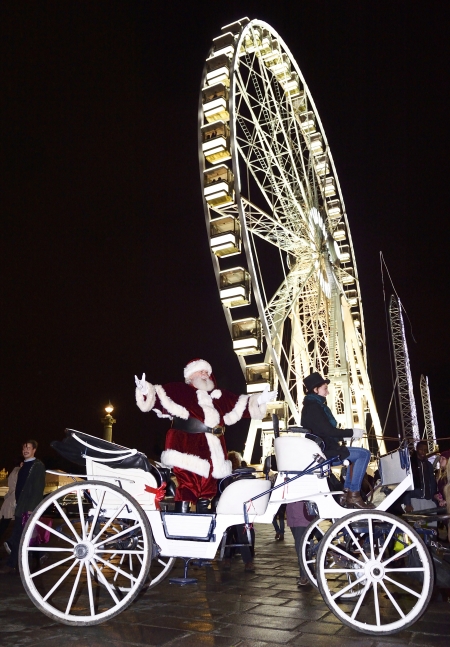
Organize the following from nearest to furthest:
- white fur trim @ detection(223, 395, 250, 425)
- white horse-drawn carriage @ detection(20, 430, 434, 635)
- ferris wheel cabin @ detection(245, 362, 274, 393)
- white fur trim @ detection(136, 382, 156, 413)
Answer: white horse-drawn carriage @ detection(20, 430, 434, 635) < white fur trim @ detection(136, 382, 156, 413) < white fur trim @ detection(223, 395, 250, 425) < ferris wheel cabin @ detection(245, 362, 274, 393)

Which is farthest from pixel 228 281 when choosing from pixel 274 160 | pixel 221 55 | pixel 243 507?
pixel 243 507

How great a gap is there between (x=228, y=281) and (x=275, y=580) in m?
10.4

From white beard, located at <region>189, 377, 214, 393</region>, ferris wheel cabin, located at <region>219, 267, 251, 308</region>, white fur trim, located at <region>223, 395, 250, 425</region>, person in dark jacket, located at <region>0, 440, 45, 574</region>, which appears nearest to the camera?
white fur trim, located at <region>223, 395, 250, 425</region>

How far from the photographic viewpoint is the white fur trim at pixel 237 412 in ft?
17.0

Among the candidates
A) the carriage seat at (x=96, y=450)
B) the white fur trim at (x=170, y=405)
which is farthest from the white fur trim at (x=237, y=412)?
the carriage seat at (x=96, y=450)

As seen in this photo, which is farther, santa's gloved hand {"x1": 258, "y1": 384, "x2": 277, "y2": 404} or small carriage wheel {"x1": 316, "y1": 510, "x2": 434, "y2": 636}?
santa's gloved hand {"x1": 258, "y1": 384, "x2": 277, "y2": 404}

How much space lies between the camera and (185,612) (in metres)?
4.19

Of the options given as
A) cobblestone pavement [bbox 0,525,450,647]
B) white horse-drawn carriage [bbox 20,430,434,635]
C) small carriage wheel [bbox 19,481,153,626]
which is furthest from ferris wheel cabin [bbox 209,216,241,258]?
small carriage wheel [bbox 19,481,153,626]

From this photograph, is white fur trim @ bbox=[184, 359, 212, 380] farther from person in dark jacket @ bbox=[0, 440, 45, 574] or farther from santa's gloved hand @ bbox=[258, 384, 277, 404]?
person in dark jacket @ bbox=[0, 440, 45, 574]

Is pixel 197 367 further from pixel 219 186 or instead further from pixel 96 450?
pixel 219 186

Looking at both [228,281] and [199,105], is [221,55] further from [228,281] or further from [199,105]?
[228,281]

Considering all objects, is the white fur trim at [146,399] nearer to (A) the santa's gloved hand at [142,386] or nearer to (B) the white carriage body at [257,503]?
(A) the santa's gloved hand at [142,386]

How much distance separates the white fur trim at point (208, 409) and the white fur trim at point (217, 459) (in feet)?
0.41

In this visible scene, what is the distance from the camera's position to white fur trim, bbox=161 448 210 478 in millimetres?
4832
